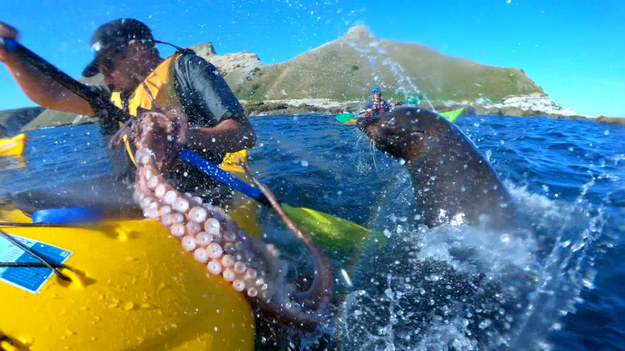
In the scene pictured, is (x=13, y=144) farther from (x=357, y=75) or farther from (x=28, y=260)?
(x=357, y=75)

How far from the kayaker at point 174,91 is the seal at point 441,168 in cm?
185

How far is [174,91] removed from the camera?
2.63 meters

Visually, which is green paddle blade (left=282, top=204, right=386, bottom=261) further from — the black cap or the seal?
the black cap

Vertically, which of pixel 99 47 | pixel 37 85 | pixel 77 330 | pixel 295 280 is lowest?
pixel 295 280

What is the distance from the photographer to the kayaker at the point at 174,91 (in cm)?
245

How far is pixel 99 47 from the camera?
8.28 feet

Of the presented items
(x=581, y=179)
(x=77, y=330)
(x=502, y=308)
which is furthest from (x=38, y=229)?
(x=581, y=179)

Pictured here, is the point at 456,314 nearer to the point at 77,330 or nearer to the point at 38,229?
the point at 77,330

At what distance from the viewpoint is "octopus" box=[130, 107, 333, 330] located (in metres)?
1.72

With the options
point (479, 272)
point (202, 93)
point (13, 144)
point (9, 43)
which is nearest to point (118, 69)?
point (202, 93)

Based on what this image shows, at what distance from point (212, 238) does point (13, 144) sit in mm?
11371

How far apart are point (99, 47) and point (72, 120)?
3.35 ft

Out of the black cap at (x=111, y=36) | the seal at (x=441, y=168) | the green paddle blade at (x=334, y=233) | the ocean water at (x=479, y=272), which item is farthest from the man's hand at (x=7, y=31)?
the seal at (x=441, y=168)

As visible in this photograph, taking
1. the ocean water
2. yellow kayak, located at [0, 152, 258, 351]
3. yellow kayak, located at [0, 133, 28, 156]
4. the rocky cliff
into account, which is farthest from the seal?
yellow kayak, located at [0, 133, 28, 156]
